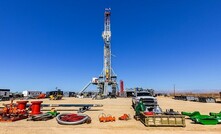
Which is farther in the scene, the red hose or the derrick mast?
the derrick mast

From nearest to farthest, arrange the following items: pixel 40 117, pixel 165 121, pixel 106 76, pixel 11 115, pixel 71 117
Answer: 1. pixel 165 121
2. pixel 71 117
3. pixel 40 117
4. pixel 11 115
5. pixel 106 76

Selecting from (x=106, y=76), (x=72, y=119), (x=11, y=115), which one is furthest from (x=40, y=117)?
(x=106, y=76)

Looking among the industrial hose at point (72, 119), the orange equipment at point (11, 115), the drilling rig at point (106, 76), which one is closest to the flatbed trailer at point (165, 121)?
the industrial hose at point (72, 119)

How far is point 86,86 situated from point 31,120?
6377 cm

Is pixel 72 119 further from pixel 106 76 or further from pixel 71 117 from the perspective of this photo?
pixel 106 76

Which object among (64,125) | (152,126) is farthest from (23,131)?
(152,126)

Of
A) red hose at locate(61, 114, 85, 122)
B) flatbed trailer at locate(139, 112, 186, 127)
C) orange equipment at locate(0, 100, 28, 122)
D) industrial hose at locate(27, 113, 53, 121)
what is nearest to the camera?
flatbed trailer at locate(139, 112, 186, 127)

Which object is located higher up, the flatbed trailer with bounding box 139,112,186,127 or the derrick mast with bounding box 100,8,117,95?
the derrick mast with bounding box 100,8,117,95

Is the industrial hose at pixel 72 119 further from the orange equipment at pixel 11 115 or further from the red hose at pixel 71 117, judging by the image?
the orange equipment at pixel 11 115

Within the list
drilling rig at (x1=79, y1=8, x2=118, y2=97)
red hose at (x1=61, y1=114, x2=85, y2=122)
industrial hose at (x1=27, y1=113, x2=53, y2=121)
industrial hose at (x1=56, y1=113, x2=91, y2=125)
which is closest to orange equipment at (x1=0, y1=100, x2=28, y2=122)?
industrial hose at (x1=27, y1=113, x2=53, y2=121)

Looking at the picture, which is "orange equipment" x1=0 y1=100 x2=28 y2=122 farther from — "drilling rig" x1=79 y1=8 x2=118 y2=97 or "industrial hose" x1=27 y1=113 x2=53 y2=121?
"drilling rig" x1=79 y1=8 x2=118 y2=97

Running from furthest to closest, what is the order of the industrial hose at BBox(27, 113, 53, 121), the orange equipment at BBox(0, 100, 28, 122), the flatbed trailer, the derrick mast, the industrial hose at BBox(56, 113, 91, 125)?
the derrick mast < the industrial hose at BBox(27, 113, 53, 121) < the orange equipment at BBox(0, 100, 28, 122) < the industrial hose at BBox(56, 113, 91, 125) < the flatbed trailer

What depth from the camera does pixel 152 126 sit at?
41.1 ft

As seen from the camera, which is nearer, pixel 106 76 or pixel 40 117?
pixel 40 117
